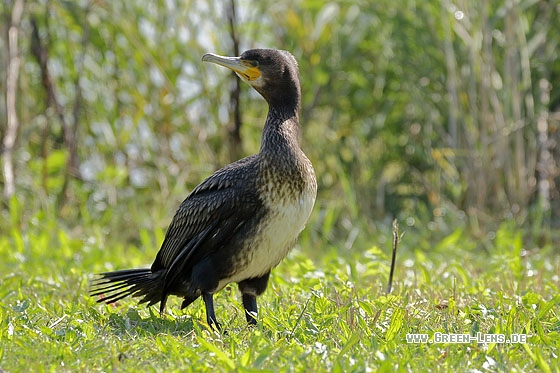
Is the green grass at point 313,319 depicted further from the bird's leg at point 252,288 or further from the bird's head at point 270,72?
the bird's head at point 270,72

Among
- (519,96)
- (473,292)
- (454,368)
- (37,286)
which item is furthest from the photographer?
(519,96)

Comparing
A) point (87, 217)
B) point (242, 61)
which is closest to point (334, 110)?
point (87, 217)

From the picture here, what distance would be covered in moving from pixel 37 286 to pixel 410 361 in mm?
2582

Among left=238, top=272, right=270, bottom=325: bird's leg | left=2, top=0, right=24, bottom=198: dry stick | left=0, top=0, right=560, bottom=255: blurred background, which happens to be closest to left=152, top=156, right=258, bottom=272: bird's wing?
left=238, top=272, right=270, bottom=325: bird's leg

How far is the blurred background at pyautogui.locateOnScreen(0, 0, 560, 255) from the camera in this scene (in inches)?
273

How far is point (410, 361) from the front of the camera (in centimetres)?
320

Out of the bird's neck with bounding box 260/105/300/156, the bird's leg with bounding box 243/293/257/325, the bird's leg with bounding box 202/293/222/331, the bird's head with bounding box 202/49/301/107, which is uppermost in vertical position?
the bird's head with bounding box 202/49/301/107

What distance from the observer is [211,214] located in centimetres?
428

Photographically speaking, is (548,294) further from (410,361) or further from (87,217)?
(87,217)

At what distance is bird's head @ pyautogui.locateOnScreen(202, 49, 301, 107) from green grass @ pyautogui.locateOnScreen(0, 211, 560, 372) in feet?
3.17

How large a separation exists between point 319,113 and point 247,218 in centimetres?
416

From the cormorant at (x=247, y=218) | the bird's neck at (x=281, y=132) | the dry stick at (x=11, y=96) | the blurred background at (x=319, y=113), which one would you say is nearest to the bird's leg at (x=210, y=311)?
the cormorant at (x=247, y=218)

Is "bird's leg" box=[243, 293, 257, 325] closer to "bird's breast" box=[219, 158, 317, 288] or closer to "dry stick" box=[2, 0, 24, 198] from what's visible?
"bird's breast" box=[219, 158, 317, 288]

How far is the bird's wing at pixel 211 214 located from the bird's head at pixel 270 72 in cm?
38
